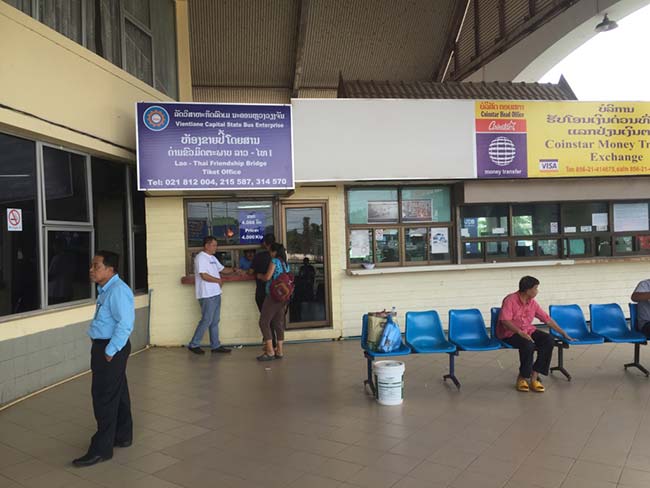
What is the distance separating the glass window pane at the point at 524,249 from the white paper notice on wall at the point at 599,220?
1.21 m

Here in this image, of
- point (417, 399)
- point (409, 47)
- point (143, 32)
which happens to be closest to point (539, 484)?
point (417, 399)

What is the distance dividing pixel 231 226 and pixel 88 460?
4.53m

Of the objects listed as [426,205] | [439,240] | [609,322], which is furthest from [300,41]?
[609,322]

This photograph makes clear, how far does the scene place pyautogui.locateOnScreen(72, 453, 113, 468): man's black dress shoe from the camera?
3582mm

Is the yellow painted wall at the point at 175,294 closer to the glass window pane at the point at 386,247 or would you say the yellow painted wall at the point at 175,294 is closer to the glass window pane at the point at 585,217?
the glass window pane at the point at 386,247

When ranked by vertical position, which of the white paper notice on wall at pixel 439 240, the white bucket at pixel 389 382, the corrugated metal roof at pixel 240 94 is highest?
the corrugated metal roof at pixel 240 94

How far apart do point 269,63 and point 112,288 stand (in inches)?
453

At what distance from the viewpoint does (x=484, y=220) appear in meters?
8.33

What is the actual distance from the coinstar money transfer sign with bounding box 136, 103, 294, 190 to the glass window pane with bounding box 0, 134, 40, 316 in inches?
52.7

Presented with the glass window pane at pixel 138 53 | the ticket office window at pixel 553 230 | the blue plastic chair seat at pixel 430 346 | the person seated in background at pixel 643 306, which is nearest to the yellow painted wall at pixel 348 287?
the ticket office window at pixel 553 230

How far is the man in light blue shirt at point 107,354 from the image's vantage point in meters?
3.62

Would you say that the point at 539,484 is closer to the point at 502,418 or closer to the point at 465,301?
the point at 502,418

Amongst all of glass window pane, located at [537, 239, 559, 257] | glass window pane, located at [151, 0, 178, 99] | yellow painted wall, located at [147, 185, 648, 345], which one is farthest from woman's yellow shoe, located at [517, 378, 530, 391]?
glass window pane, located at [151, 0, 178, 99]

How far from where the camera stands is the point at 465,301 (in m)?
8.12
